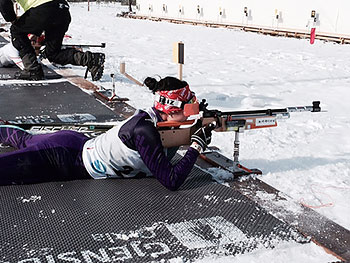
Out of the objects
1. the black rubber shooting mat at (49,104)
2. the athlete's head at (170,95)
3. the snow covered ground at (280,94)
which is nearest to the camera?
the athlete's head at (170,95)

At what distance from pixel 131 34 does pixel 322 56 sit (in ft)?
26.7

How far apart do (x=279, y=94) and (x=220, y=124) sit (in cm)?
421

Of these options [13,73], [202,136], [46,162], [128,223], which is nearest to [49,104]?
[13,73]

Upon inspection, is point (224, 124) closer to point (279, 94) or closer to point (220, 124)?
point (220, 124)

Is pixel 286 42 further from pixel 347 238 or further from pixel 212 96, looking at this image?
pixel 347 238

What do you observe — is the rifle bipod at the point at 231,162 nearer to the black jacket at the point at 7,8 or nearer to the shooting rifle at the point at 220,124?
the shooting rifle at the point at 220,124

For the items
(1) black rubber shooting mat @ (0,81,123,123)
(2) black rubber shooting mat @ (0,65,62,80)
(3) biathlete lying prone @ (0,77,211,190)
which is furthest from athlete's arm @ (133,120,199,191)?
(2) black rubber shooting mat @ (0,65,62,80)

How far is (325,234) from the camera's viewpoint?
2.81 m

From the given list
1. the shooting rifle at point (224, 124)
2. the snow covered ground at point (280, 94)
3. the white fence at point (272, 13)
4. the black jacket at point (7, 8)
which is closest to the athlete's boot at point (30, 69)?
the black jacket at point (7, 8)

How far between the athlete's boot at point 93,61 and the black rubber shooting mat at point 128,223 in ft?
12.7

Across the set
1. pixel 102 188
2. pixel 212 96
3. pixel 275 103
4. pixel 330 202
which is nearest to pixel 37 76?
pixel 212 96

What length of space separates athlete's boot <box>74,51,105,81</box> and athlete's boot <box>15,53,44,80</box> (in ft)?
2.37

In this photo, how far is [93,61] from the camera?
7.04 meters

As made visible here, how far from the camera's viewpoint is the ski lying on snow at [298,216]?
2.70m
